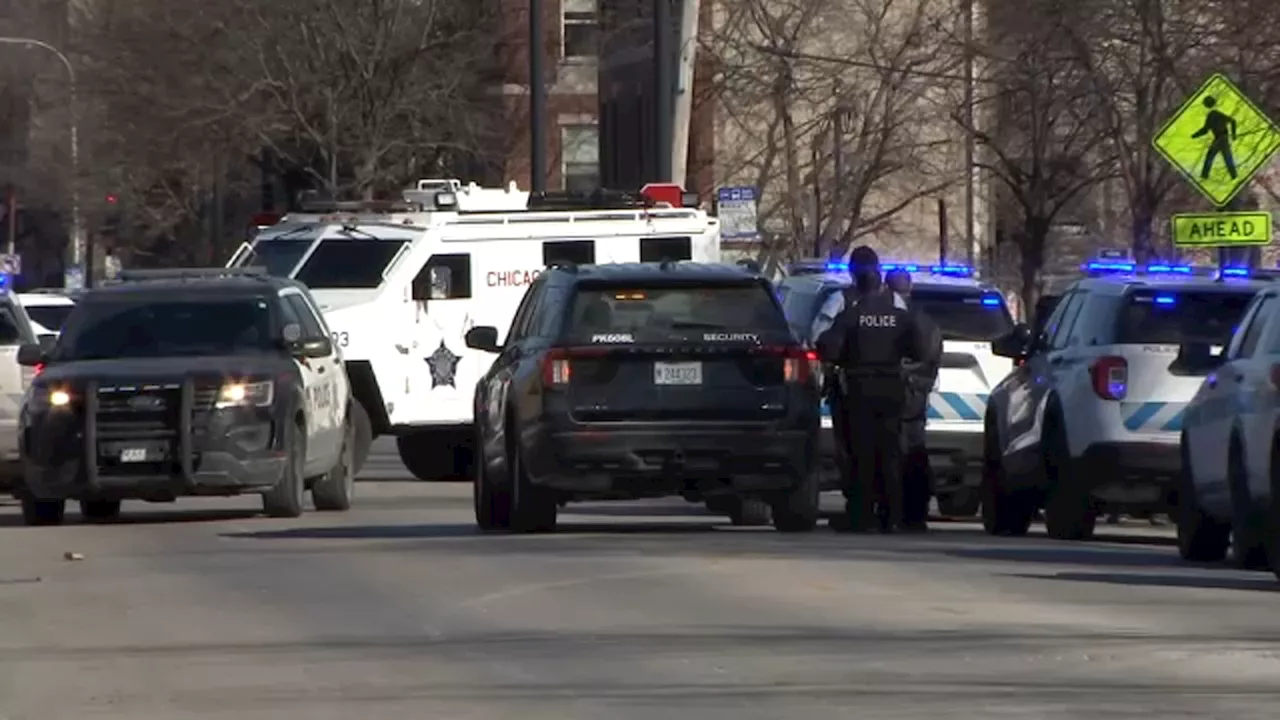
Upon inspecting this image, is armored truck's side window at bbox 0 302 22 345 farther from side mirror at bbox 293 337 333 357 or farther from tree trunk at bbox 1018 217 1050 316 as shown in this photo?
tree trunk at bbox 1018 217 1050 316

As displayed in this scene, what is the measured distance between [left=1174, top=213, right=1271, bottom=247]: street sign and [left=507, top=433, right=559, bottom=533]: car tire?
825cm

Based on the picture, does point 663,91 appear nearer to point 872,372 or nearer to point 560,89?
point 872,372

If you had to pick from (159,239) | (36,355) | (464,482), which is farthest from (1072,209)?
(36,355)

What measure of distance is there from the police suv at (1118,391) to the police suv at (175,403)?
514 centimetres

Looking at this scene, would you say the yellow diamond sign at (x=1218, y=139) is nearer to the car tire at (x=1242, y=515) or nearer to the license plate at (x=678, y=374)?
the license plate at (x=678, y=374)

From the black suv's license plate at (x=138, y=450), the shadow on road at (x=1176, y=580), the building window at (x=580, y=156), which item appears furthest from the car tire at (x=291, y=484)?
the building window at (x=580, y=156)

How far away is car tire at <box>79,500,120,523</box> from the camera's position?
22844 mm

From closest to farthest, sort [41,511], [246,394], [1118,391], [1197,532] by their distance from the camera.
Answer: [1197,532] → [1118,391] → [246,394] → [41,511]

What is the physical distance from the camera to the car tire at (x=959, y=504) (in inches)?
955

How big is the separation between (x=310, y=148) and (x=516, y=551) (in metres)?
43.7

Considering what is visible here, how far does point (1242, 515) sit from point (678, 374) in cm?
372

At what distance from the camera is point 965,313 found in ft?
76.7

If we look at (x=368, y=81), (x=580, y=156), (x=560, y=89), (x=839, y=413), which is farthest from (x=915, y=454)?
(x=580, y=156)

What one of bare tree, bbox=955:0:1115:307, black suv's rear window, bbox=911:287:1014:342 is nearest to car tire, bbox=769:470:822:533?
black suv's rear window, bbox=911:287:1014:342
